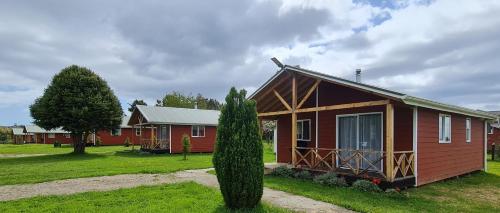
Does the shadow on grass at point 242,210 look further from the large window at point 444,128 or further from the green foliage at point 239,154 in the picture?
the large window at point 444,128

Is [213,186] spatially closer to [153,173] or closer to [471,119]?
[153,173]

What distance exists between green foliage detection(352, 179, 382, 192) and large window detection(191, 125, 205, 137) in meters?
19.9

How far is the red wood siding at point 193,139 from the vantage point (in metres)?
27.1

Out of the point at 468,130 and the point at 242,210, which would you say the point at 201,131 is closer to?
the point at 468,130

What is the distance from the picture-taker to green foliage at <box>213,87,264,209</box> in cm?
697

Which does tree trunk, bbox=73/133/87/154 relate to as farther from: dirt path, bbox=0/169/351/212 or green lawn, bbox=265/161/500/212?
green lawn, bbox=265/161/500/212

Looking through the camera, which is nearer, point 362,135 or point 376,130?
point 376,130

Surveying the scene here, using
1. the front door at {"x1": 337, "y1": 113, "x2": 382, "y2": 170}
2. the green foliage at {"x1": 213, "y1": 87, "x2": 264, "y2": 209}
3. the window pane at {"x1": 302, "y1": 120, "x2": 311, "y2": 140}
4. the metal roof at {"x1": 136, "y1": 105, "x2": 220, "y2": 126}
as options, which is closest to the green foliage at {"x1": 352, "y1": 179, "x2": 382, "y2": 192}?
the front door at {"x1": 337, "y1": 113, "x2": 382, "y2": 170}

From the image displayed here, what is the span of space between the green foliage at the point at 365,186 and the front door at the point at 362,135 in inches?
58.6

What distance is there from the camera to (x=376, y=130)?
456 inches

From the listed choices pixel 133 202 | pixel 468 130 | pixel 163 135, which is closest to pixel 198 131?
pixel 163 135

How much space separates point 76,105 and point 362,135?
19.1 metres

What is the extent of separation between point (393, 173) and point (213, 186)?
505 cm

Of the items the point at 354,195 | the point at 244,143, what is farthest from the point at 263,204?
the point at 354,195
